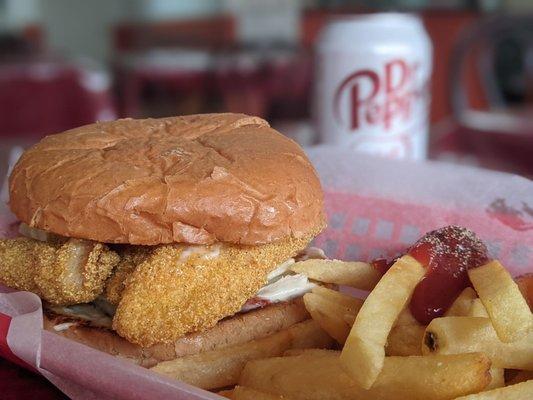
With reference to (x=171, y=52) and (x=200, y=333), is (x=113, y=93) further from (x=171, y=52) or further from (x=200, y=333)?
(x=200, y=333)

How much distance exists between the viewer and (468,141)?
9.91 ft

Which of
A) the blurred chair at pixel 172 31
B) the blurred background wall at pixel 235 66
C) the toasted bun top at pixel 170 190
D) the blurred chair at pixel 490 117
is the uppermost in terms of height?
the toasted bun top at pixel 170 190

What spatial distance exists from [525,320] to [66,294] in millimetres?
819

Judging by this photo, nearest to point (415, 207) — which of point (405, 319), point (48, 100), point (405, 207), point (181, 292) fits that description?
point (405, 207)

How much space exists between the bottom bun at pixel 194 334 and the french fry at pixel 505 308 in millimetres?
403

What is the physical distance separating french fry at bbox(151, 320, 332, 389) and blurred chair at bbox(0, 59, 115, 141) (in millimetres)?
3596

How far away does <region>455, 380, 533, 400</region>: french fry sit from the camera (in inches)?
44.9

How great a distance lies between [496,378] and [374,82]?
4.18 feet

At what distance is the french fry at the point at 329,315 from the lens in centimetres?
138

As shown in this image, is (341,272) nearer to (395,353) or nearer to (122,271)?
(395,353)

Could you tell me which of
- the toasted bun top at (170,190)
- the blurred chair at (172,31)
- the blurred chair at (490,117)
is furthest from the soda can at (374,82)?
the blurred chair at (172,31)

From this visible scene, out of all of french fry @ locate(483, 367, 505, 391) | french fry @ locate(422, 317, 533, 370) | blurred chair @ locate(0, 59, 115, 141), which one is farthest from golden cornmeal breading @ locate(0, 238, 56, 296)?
blurred chair @ locate(0, 59, 115, 141)

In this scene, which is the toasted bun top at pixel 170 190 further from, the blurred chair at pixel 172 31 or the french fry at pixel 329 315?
the blurred chair at pixel 172 31

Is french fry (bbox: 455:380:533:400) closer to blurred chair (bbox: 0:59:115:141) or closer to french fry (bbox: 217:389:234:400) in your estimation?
french fry (bbox: 217:389:234:400)
